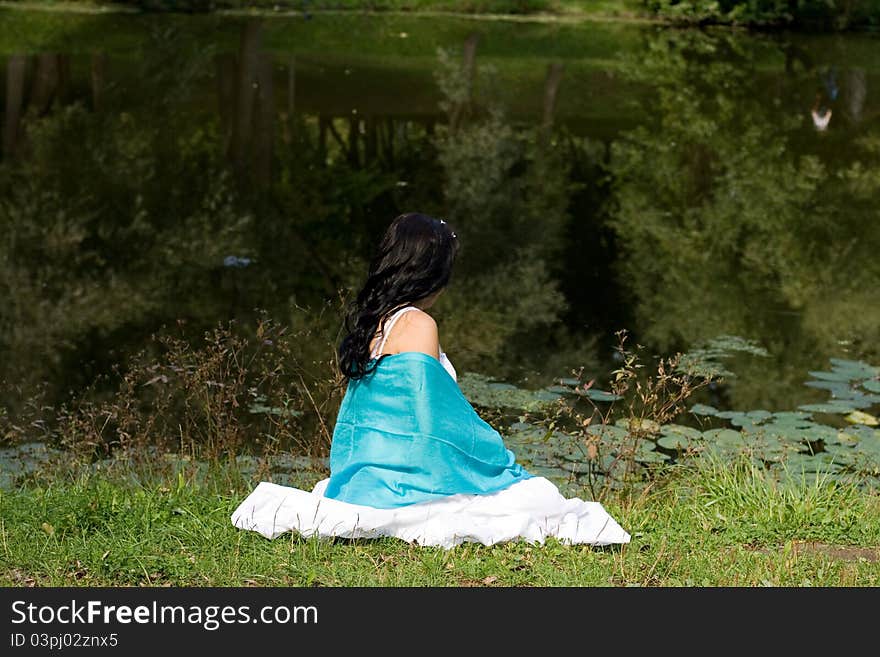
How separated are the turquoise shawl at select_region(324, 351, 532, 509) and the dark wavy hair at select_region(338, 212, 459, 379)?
0.36 feet

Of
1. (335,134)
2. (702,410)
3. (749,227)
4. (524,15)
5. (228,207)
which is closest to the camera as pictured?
(702,410)

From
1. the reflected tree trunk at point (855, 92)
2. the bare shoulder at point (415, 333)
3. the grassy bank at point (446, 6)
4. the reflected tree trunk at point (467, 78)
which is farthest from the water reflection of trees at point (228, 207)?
the grassy bank at point (446, 6)

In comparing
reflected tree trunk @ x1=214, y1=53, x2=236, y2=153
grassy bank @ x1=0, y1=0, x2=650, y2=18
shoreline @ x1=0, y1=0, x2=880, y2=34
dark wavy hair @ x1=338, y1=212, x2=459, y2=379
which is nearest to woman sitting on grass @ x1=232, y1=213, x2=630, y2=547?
dark wavy hair @ x1=338, y1=212, x2=459, y2=379

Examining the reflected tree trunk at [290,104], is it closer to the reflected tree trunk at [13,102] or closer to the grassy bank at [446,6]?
the reflected tree trunk at [13,102]

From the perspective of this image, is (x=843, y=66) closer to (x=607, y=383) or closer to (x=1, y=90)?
(x=1, y=90)

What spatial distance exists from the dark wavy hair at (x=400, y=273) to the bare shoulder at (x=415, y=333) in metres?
0.06

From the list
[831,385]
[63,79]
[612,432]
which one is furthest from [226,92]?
[612,432]

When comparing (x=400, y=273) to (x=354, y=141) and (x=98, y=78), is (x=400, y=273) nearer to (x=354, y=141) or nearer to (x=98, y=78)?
(x=354, y=141)

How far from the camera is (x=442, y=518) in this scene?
4.80 meters

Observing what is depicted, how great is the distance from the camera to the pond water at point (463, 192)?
10102mm

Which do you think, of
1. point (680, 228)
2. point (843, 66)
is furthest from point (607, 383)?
point (843, 66)

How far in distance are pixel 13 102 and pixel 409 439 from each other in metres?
16.1

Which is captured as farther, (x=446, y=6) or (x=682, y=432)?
(x=446, y=6)

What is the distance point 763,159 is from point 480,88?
6645 mm
